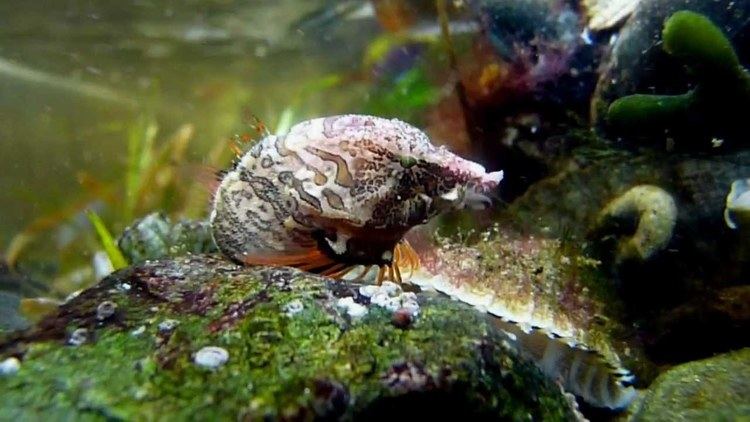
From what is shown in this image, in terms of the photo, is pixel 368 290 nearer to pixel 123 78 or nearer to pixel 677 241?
pixel 677 241

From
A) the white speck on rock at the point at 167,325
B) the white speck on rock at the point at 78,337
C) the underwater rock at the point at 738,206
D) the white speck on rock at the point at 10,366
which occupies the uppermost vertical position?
the underwater rock at the point at 738,206

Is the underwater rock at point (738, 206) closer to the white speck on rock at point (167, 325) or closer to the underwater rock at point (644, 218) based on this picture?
the underwater rock at point (644, 218)

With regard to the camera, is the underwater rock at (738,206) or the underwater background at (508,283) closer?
the underwater background at (508,283)

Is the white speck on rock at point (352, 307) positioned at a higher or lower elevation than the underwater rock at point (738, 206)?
lower

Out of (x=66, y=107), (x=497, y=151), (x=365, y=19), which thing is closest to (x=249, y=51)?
(x=365, y=19)

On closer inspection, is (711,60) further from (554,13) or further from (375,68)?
(375,68)

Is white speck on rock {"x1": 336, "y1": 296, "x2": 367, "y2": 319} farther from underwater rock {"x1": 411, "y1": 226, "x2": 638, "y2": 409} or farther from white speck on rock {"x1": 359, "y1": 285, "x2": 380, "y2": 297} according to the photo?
underwater rock {"x1": 411, "y1": 226, "x2": 638, "y2": 409}

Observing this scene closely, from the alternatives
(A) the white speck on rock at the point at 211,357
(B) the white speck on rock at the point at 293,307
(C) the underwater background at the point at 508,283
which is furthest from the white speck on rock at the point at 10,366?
(B) the white speck on rock at the point at 293,307
